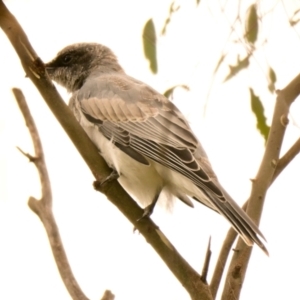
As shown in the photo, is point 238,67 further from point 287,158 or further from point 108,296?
point 108,296

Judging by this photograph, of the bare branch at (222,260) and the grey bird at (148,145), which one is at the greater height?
the grey bird at (148,145)

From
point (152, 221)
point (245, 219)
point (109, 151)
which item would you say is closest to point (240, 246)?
point (245, 219)

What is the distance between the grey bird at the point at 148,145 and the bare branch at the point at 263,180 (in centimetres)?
9

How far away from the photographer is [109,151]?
9.64 feet

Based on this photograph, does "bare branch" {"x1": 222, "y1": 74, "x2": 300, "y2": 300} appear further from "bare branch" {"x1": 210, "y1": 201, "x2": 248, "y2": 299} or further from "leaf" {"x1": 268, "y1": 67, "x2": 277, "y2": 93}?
"leaf" {"x1": 268, "y1": 67, "x2": 277, "y2": 93}

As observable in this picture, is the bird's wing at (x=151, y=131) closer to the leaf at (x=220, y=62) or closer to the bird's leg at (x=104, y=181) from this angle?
the bird's leg at (x=104, y=181)

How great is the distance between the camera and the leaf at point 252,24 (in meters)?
2.09

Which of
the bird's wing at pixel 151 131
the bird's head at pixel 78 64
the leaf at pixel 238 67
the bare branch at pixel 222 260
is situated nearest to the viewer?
the leaf at pixel 238 67

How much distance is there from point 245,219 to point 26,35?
103 centimetres

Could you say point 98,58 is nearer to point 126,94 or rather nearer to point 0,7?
point 126,94

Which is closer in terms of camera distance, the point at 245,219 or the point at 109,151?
the point at 245,219

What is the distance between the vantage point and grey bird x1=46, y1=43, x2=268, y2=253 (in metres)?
2.75

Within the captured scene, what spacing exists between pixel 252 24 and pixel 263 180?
27.4 inches

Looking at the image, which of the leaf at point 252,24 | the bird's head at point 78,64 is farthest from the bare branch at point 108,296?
the bird's head at point 78,64
